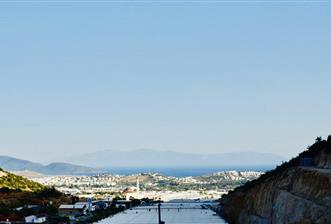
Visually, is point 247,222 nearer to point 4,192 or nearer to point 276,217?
point 276,217

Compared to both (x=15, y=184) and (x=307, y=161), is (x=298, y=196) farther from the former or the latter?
(x=15, y=184)

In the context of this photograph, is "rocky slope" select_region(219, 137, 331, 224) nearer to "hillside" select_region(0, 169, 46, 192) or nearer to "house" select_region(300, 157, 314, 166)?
"house" select_region(300, 157, 314, 166)

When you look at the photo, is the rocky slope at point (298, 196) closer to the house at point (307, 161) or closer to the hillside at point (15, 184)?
the house at point (307, 161)

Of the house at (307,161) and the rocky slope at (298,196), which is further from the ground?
the house at (307,161)

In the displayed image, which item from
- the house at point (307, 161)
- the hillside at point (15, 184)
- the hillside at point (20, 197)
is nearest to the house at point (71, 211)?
the hillside at point (20, 197)

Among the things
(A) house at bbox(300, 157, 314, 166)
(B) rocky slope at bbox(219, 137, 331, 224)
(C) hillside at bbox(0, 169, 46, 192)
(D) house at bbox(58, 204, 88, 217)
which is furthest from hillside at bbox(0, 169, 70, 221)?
(A) house at bbox(300, 157, 314, 166)

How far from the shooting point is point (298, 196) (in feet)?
181

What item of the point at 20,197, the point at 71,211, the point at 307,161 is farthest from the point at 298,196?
the point at 20,197

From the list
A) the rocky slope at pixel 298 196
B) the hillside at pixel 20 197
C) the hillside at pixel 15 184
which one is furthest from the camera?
the hillside at pixel 15 184

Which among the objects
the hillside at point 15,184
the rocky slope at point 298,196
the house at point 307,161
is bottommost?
the rocky slope at point 298,196

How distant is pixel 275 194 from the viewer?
67375 mm

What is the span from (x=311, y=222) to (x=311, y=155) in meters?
31.5

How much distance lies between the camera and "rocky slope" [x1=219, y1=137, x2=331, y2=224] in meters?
47.6

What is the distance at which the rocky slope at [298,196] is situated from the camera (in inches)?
1874
